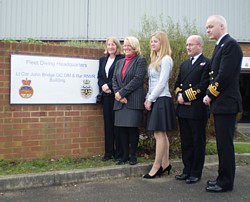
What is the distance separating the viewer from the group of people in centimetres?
398

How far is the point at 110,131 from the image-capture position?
525 centimetres

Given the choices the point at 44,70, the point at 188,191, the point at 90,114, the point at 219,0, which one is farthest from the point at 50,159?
the point at 219,0

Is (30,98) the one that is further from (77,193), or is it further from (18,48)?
(77,193)

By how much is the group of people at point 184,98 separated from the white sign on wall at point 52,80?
31 cm

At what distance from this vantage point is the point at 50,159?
5.09 m

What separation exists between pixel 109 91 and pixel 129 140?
31.4 inches

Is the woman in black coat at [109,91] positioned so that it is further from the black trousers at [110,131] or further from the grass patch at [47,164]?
the grass patch at [47,164]

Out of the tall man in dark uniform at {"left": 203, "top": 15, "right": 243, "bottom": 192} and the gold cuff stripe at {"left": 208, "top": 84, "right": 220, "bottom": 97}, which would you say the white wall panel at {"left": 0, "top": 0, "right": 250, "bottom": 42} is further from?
the gold cuff stripe at {"left": 208, "top": 84, "right": 220, "bottom": 97}

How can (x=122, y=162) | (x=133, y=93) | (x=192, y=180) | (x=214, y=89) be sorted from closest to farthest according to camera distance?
(x=214, y=89) < (x=192, y=180) < (x=133, y=93) < (x=122, y=162)

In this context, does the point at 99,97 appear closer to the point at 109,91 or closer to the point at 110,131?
the point at 109,91

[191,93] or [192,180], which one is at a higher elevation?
[191,93]

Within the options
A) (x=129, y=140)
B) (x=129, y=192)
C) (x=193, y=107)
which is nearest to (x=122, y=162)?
(x=129, y=140)

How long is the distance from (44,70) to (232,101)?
8.95 ft

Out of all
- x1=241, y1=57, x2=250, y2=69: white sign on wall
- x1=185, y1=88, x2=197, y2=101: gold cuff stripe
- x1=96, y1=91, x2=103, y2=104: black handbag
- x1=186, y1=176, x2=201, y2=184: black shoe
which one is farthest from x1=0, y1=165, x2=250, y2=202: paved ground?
x1=241, y1=57, x2=250, y2=69: white sign on wall
